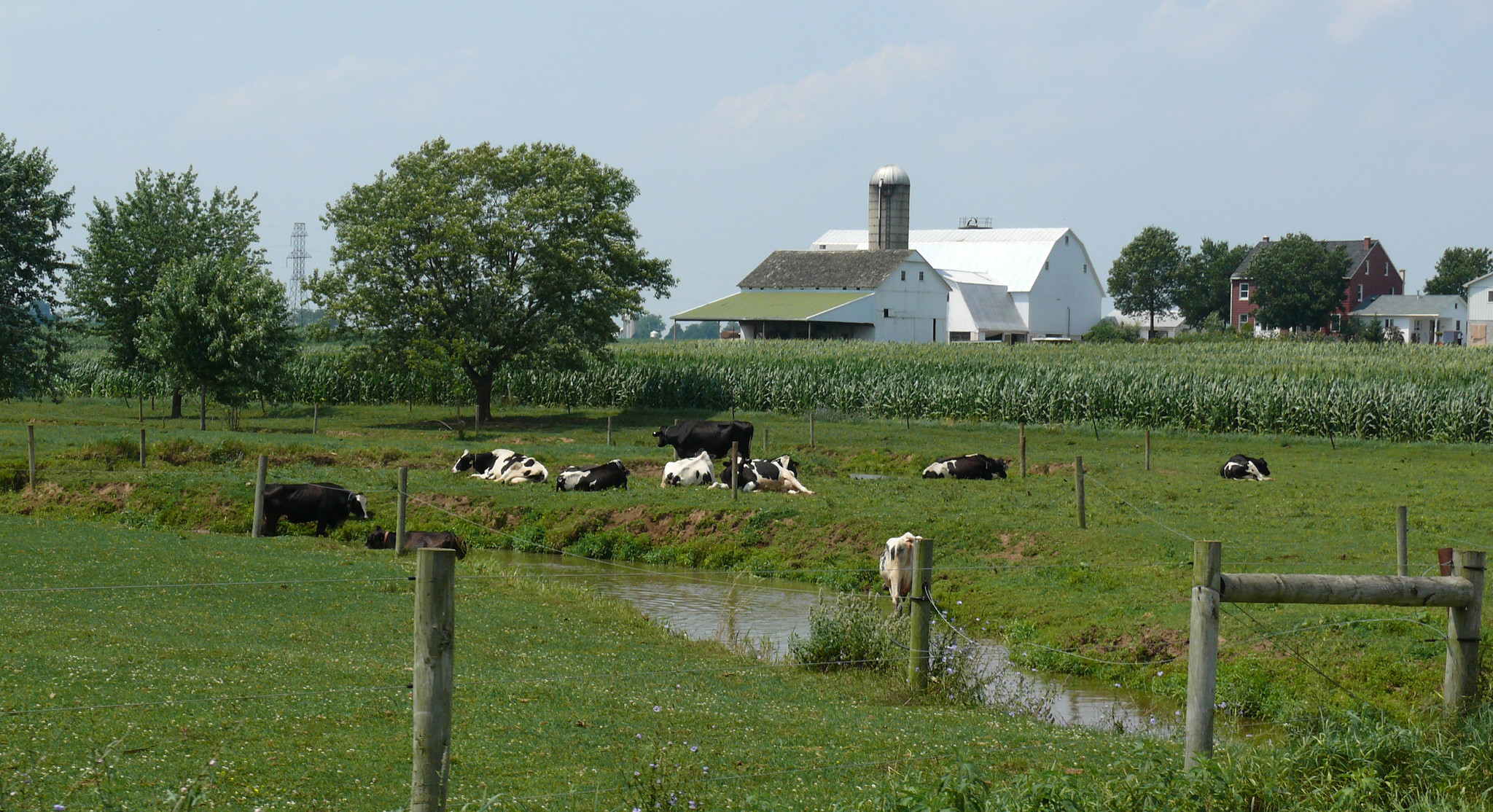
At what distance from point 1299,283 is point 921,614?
98779mm

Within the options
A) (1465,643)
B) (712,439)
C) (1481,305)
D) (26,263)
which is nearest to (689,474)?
(712,439)

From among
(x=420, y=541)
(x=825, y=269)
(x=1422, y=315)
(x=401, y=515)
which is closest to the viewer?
(x=401, y=515)

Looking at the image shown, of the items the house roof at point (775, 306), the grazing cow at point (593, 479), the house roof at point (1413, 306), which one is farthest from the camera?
the house roof at point (1413, 306)

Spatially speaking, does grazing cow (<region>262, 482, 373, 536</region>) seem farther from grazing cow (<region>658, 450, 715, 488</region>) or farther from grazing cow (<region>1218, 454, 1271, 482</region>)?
grazing cow (<region>1218, 454, 1271, 482</region>)

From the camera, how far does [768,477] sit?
24609 mm

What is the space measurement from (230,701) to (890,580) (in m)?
9.37

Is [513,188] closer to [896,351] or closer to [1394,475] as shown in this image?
[896,351]

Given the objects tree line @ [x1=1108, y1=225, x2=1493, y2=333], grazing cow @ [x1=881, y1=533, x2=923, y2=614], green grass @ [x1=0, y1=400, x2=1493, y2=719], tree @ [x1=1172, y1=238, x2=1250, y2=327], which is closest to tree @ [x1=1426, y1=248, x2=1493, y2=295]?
tree line @ [x1=1108, y1=225, x2=1493, y2=333]

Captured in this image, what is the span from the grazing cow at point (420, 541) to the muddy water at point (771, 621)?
697mm

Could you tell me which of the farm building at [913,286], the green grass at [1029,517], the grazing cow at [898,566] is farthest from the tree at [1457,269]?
the grazing cow at [898,566]

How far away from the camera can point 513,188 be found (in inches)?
1757

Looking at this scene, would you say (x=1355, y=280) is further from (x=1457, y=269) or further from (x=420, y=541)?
(x=420, y=541)

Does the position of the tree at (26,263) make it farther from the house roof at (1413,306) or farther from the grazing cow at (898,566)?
the house roof at (1413,306)

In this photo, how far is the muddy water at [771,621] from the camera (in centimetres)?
1185
